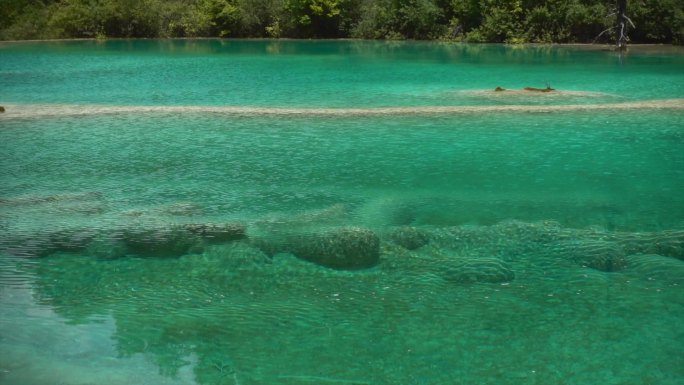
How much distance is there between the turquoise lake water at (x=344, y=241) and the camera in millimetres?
6191

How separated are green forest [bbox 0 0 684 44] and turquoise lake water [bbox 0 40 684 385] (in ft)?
63.2

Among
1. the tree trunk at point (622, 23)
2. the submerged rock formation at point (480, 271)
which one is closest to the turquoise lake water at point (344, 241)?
the submerged rock formation at point (480, 271)

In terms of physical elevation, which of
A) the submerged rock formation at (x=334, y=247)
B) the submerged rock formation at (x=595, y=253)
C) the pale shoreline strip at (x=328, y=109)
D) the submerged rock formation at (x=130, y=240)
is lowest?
the submerged rock formation at (x=130, y=240)

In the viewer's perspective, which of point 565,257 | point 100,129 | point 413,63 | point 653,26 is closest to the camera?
point 565,257

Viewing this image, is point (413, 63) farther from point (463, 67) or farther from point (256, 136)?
point (256, 136)

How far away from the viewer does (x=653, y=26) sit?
35938 millimetres

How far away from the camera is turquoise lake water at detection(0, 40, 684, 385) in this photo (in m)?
6.19

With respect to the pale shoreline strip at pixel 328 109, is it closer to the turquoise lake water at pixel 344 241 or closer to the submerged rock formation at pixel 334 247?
the turquoise lake water at pixel 344 241

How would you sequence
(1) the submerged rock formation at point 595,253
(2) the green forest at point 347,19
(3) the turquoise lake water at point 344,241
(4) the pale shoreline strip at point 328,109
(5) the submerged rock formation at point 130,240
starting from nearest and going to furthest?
(3) the turquoise lake water at point 344,241 < (1) the submerged rock formation at point 595,253 < (5) the submerged rock formation at point 130,240 < (4) the pale shoreline strip at point 328,109 < (2) the green forest at point 347,19

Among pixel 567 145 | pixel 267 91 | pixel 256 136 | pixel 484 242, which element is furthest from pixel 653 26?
pixel 484 242

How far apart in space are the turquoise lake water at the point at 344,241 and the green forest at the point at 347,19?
63.2 feet

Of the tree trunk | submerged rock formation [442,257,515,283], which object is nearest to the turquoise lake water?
submerged rock formation [442,257,515,283]

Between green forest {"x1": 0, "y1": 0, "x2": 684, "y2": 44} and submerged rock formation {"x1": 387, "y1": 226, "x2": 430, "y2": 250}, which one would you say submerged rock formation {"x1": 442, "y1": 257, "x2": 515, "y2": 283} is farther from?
Result: green forest {"x1": 0, "y1": 0, "x2": 684, "y2": 44}

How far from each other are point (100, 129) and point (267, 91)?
21.4 feet
